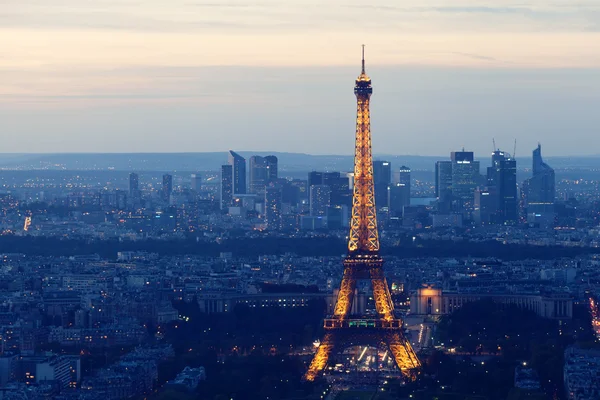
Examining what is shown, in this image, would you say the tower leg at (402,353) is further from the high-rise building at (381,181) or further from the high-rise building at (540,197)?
the high-rise building at (381,181)

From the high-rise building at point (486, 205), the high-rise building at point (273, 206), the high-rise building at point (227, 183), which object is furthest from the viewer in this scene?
the high-rise building at point (227, 183)

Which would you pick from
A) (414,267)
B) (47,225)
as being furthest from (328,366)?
(47,225)

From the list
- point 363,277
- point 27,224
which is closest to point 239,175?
point 27,224

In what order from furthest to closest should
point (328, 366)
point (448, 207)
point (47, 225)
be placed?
point (448, 207), point (47, 225), point (328, 366)

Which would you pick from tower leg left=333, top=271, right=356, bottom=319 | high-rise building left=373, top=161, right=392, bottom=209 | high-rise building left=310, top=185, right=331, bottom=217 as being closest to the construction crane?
high-rise building left=310, top=185, right=331, bottom=217

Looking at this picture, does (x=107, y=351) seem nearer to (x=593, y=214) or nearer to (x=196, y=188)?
(x=593, y=214)

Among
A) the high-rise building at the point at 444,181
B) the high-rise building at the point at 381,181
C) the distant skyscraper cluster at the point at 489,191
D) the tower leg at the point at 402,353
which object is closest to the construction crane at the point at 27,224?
the high-rise building at the point at 381,181

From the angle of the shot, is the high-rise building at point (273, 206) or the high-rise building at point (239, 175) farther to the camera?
the high-rise building at point (239, 175)

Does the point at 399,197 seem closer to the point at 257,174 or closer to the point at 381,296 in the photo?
the point at 257,174
